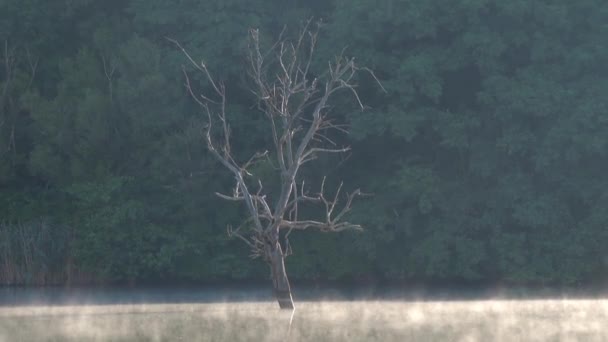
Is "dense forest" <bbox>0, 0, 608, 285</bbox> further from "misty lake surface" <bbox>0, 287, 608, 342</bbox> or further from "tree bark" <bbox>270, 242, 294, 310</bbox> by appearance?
"tree bark" <bbox>270, 242, 294, 310</bbox>

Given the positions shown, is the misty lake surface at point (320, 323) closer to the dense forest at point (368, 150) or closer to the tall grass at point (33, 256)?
the tall grass at point (33, 256)

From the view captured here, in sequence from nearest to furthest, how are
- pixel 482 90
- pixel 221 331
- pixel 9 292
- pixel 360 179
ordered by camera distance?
pixel 221 331, pixel 9 292, pixel 482 90, pixel 360 179

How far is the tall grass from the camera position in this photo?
22.0m

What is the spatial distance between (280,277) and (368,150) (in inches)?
475

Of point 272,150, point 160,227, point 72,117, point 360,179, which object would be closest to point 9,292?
point 160,227

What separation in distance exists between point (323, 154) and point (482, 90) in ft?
13.1

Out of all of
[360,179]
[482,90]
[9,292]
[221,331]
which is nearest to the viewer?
[221,331]

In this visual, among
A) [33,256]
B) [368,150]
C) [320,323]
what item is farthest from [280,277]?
[368,150]

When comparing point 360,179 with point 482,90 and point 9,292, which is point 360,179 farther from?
point 9,292

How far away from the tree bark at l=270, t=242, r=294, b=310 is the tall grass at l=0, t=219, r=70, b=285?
34.6 ft

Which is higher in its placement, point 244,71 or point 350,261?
point 244,71

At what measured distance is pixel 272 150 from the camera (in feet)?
80.1

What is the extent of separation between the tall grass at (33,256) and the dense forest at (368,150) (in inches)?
1.5

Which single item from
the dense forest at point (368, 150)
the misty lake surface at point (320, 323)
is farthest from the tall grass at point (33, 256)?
the misty lake surface at point (320, 323)
